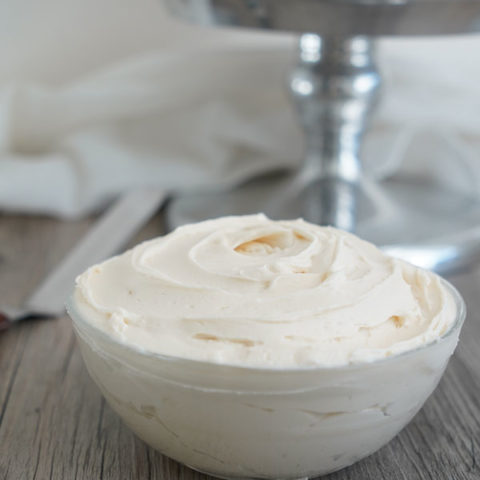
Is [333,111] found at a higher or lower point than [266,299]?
lower

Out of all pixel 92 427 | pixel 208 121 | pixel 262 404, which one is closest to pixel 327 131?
pixel 208 121

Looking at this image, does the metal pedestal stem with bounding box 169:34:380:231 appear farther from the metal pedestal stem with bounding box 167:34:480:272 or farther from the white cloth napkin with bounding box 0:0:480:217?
the white cloth napkin with bounding box 0:0:480:217

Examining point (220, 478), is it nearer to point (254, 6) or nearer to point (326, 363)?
point (326, 363)

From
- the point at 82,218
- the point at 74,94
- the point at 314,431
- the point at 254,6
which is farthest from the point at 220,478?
the point at 74,94

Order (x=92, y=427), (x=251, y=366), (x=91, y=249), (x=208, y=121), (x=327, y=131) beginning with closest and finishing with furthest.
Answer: (x=251, y=366) < (x=92, y=427) < (x=91, y=249) < (x=327, y=131) < (x=208, y=121)

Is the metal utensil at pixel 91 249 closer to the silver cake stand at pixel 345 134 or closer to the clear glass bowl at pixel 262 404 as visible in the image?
the silver cake stand at pixel 345 134

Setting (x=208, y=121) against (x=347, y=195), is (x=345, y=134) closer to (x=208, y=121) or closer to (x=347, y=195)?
(x=347, y=195)
